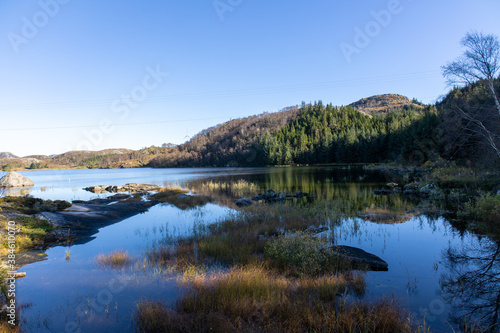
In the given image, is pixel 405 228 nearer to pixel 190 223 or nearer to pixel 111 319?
pixel 190 223

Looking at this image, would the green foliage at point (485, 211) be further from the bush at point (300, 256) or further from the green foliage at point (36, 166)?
the green foliage at point (36, 166)

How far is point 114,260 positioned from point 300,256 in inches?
254

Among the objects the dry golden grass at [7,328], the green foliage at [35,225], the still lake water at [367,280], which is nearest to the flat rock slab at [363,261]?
the still lake water at [367,280]

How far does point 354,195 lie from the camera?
2272cm

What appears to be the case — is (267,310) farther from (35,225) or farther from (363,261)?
(35,225)

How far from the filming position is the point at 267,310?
15.8ft

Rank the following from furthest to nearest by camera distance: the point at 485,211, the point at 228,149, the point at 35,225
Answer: the point at 228,149, the point at 485,211, the point at 35,225

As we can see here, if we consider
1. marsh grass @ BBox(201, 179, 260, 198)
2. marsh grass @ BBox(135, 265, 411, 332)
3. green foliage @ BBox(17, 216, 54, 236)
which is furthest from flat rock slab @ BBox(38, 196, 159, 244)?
marsh grass @ BBox(201, 179, 260, 198)

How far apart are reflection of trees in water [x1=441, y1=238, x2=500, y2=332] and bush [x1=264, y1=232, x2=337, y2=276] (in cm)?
292

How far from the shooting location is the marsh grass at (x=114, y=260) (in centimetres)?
832

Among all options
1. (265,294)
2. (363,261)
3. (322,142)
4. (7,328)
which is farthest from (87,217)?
(322,142)

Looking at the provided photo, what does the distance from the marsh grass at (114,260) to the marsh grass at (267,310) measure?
11.9 ft

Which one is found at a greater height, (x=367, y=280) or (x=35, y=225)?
(x=35, y=225)

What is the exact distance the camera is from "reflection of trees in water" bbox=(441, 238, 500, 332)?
17.6ft
